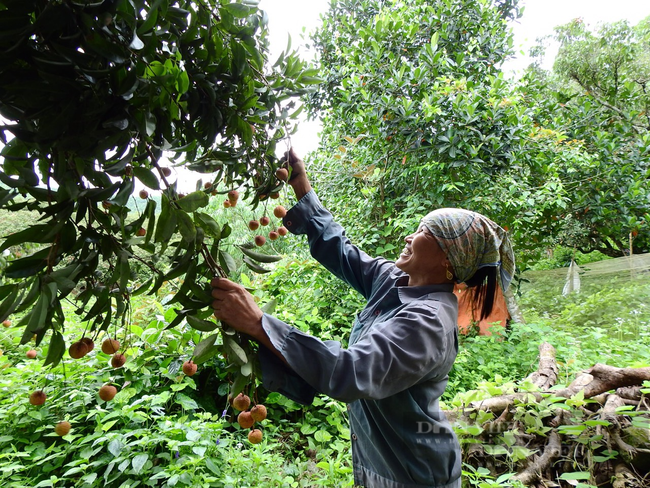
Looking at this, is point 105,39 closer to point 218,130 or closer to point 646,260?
point 218,130

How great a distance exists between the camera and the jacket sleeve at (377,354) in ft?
2.44

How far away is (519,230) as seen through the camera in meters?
3.03

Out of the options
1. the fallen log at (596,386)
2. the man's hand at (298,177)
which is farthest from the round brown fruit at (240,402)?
the fallen log at (596,386)

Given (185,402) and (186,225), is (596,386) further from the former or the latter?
(186,225)

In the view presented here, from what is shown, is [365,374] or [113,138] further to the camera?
[365,374]

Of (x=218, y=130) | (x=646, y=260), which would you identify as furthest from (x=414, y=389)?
(x=646, y=260)

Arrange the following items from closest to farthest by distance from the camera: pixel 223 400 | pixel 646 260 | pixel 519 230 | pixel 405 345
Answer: pixel 405 345, pixel 223 400, pixel 519 230, pixel 646 260

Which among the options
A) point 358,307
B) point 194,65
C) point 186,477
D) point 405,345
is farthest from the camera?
point 358,307

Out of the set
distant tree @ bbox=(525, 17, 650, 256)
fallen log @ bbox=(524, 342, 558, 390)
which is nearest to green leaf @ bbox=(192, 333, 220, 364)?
fallen log @ bbox=(524, 342, 558, 390)

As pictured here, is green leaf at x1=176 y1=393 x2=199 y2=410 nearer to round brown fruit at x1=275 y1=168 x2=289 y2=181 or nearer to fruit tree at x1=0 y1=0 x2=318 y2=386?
fruit tree at x1=0 y1=0 x2=318 y2=386

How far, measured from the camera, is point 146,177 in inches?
24.0

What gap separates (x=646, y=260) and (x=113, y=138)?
17.4 ft

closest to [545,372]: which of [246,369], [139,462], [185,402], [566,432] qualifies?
[566,432]

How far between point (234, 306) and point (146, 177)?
24cm
